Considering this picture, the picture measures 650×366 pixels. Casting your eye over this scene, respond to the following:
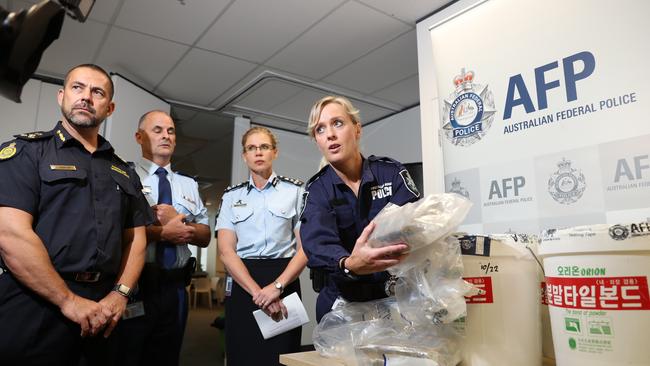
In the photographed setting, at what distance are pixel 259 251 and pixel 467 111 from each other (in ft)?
4.07

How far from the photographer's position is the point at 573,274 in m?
0.67

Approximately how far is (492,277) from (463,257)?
7cm

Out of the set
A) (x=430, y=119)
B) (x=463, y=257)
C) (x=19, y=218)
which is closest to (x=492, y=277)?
(x=463, y=257)

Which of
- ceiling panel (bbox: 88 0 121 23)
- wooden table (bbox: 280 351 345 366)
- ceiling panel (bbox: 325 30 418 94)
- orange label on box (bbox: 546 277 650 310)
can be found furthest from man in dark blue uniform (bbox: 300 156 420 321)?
ceiling panel (bbox: 88 0 121 23)

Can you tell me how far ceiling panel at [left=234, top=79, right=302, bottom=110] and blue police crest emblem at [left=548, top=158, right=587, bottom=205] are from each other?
2.69 m

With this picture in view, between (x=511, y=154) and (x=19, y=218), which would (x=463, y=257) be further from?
(x=19, y=218)

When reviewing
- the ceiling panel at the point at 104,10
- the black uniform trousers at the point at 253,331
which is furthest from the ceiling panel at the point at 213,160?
the black uniform trousers at the point at 253,331

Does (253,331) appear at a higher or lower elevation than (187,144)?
lower

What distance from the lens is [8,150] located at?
1341mm

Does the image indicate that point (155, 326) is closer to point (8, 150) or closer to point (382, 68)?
point (8, 150)

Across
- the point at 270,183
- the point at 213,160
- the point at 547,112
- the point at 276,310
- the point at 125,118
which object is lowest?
the point at 276,310

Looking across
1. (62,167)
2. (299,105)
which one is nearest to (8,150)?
(62,167)

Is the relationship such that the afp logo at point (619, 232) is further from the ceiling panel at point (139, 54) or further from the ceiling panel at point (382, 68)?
the ceiling panel at point (139, 54)

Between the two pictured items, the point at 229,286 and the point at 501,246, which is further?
the point at 229,286
